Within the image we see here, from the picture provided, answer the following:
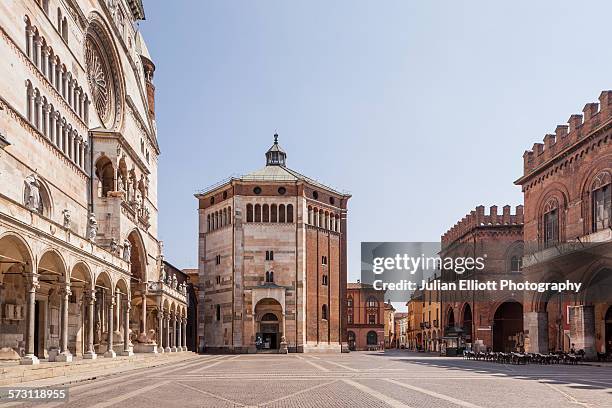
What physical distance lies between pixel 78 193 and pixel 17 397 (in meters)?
23.3

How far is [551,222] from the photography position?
162ft

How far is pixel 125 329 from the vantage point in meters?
44.5

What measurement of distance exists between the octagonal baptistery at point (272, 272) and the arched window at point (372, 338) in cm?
3357

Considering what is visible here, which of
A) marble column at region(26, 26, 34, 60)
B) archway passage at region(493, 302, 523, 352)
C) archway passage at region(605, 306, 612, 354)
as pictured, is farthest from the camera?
archway passage at region(493, 302, 523, 352)

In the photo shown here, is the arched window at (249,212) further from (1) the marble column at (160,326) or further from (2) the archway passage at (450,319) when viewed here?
(1) the marble column at (160,326)

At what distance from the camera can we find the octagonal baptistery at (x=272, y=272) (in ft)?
266

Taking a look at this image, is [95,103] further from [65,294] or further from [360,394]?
[360,394]

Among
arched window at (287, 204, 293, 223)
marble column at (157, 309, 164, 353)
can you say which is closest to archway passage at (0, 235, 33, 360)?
marble column at (157, 309, 164, 353)

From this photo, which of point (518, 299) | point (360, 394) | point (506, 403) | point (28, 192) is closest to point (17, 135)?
point (28, 192)

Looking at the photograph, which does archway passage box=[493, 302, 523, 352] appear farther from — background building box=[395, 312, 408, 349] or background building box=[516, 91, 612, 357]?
background building box=[395, 312, 408, 349]

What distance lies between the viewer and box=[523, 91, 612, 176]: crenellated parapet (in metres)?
41.9

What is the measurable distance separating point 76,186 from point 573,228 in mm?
27263

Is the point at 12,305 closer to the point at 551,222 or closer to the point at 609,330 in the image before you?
the point at 551,222

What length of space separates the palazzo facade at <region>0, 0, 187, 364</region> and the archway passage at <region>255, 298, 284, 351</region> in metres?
20.8
